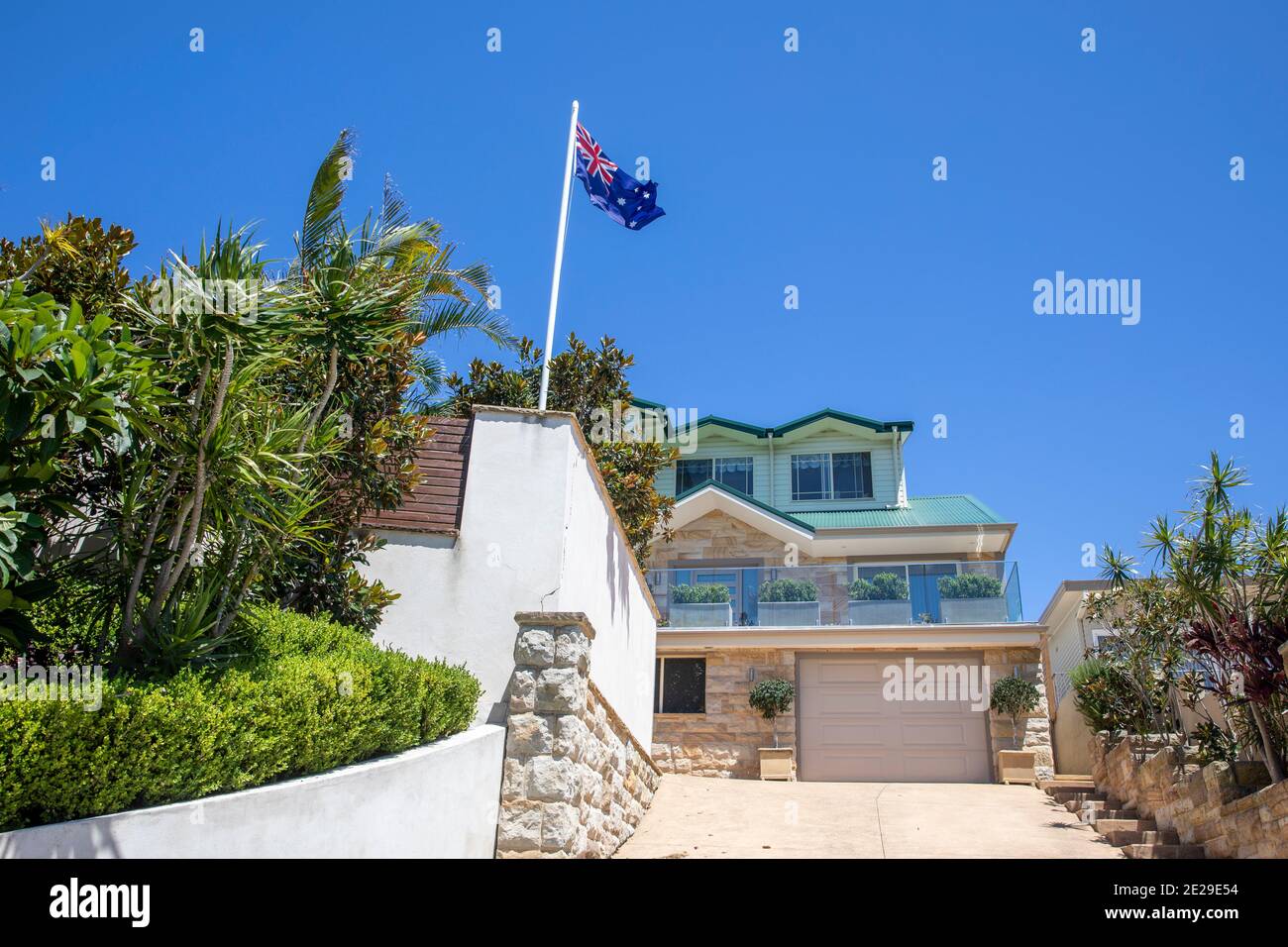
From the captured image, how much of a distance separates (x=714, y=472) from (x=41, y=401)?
22.2 meters

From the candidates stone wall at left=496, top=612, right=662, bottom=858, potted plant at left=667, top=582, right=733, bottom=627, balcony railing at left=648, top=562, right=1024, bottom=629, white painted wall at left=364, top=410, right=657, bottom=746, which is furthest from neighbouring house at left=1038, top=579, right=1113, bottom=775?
stone wall at left=496, top=612, right=662, bottom=858

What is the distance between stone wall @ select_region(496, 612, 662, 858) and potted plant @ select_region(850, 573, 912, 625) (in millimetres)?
11813

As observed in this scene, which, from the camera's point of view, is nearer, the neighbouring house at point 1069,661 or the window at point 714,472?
the neighbouring house at point 1069,661

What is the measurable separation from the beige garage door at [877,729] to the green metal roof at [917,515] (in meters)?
3.85

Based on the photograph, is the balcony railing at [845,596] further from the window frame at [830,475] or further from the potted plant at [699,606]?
the window frame at [830,475]

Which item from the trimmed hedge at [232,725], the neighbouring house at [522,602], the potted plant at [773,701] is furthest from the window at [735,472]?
the trimmed hedge at [232,725]

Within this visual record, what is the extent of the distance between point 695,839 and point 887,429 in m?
16.7

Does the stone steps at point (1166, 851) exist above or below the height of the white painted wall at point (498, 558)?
below

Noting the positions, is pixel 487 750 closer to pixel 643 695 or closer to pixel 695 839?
pixel 695 839

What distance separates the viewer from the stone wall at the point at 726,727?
62.8 feet

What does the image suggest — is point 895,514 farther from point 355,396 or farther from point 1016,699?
point 355,396

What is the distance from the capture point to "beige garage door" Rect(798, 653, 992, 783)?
18625 mm

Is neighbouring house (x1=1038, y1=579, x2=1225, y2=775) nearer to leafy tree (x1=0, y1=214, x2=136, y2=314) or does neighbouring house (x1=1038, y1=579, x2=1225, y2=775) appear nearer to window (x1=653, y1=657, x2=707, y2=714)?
window (x1=653, y1=657, x2=707, y2=714)

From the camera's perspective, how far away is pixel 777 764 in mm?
18344
